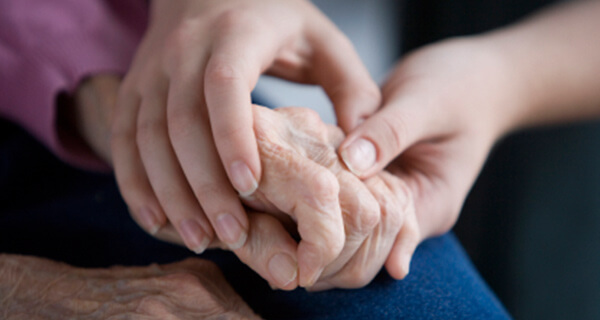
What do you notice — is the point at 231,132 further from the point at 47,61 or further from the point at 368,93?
the point at 47,61

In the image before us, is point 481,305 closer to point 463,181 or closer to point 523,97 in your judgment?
point 463,181

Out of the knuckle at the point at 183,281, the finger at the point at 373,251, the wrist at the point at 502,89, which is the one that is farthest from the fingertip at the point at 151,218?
the wrist at the point at 502,89

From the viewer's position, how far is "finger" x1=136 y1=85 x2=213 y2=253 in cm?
58

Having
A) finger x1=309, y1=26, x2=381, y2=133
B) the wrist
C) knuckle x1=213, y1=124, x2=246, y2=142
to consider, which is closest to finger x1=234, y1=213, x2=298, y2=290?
knuckle x1=213, y1=124, x2=246, y2=142

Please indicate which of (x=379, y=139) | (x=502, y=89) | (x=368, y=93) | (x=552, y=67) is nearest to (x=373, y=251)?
(x=379, y=139)

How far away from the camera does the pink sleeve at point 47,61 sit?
2.75 feet

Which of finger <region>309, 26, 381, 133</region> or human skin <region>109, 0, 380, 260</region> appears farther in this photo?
finger <region>309, 26, 381, 133</region>

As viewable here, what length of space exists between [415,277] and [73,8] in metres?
0.78

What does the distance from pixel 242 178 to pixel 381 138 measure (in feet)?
0.61

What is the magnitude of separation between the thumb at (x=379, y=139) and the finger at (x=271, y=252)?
11 centimetres

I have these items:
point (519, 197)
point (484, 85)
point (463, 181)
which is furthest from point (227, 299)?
point (519, 197)

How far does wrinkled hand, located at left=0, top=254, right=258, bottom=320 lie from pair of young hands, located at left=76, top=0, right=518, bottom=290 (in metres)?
0.05

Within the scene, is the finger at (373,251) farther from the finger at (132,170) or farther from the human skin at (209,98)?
the finger at (132,170)

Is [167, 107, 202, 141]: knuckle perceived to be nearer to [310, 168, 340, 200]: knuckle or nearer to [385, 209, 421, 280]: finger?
[310, 168, 340, 200]: knuckle
